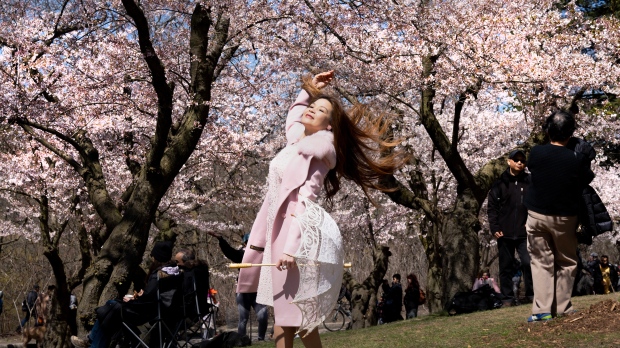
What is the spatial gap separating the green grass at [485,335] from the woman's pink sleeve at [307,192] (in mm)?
2101

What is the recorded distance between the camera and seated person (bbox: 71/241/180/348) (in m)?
8.27

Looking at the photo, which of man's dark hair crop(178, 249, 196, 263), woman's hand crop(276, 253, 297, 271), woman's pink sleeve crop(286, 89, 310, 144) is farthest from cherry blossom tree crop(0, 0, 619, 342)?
woman's hand crop(276, 253, 297, 271)

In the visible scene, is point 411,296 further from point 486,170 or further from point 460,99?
point 460,99

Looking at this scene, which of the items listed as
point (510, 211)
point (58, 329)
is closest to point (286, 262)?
point (510, 211)

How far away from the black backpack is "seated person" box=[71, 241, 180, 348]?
12.2 ft

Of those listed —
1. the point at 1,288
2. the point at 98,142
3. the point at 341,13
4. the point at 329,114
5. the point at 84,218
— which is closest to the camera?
the point at 329,114

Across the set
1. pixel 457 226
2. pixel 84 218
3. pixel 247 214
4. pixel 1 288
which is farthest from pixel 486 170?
pixel 1 288

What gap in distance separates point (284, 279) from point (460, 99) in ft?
31.3

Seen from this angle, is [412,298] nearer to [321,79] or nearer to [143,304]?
[143,304]

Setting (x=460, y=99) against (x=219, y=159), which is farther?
(x=219, y=159)

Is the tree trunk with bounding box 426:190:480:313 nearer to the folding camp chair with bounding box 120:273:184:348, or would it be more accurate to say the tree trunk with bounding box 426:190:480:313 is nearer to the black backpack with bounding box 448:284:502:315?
the black backpack with bounding box 448:284:502:315

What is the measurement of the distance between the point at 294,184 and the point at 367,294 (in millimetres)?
15376

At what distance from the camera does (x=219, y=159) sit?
1889cm

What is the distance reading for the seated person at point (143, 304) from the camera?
827 cm
